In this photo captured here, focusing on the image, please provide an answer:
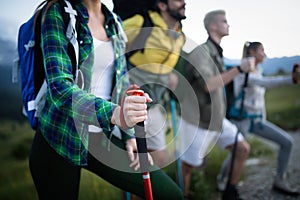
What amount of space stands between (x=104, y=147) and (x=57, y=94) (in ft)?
1.59

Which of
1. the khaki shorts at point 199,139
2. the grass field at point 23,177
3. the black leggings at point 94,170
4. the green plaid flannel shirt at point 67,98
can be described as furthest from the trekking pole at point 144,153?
the khaki shorts at point 199,139

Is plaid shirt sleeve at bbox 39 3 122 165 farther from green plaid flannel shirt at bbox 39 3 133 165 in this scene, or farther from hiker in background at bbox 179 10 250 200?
hiker in background at bbox 179 10 250 200

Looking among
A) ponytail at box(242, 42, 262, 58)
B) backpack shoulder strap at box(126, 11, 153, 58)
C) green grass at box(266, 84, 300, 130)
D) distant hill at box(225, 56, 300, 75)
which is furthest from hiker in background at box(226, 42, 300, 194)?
green grass at box(266, 84, 300, 130)

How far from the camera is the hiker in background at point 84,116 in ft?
3.79

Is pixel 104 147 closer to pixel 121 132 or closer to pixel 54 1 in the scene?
pixel 121 132

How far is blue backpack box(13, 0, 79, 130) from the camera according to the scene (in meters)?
1.32

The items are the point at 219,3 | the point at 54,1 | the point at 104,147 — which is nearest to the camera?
the point at 54,1

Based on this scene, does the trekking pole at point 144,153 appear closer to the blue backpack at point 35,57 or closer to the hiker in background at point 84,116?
the hiker in background at point 84,116

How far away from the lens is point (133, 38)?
2328mm

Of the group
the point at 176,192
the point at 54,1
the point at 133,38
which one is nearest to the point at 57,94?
the point at 54,1

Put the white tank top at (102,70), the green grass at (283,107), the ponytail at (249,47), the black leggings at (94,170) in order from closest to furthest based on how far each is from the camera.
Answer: the black leggings at (94,170), the white tank top at (102,70), the ponytail at (249,47), the green grass at (283,107)

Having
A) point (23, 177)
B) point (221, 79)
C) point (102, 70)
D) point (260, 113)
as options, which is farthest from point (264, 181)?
point (102, 70)

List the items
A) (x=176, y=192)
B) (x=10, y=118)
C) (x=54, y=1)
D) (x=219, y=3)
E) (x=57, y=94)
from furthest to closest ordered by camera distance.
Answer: (x=219, y=3)
(x=10, y=118)
(x=176, y=192)
(x=54, y=1)
(x=57, y=94)

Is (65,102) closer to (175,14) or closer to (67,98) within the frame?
(67,98)
